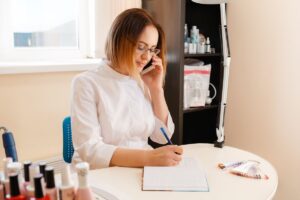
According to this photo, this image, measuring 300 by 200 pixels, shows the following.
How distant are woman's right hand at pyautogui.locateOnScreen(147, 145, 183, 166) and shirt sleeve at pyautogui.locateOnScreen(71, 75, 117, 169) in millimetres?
152

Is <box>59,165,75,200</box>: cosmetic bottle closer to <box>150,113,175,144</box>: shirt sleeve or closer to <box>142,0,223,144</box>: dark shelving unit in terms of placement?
<box>150,113,175,144</box>: shirt sleeve

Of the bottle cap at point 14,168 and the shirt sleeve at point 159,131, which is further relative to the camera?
the shirt sleeve at point 159,131

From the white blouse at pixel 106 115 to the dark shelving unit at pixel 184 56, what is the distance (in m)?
0.39

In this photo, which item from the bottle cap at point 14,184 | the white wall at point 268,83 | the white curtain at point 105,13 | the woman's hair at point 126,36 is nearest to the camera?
the bottle cap at point 14,184

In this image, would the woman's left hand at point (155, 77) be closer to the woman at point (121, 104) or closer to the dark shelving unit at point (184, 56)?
the woman at point (121, 104)

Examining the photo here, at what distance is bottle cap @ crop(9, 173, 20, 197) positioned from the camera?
0.67 m

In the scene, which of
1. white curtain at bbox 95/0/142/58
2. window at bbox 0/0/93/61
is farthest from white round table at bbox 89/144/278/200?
window at bbox 0/0/93/61

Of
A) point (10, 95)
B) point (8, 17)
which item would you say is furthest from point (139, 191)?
point (8, 17)

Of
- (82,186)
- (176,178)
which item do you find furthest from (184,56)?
(82,186)

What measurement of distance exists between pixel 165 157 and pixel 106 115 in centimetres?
32

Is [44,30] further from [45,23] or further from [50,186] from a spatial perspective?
[50,186]

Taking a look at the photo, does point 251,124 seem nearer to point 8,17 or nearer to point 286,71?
point 286,71

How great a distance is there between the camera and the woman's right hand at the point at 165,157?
1145 mm

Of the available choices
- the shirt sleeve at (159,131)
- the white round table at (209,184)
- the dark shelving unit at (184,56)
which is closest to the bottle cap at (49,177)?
the white round table at (209,184)
